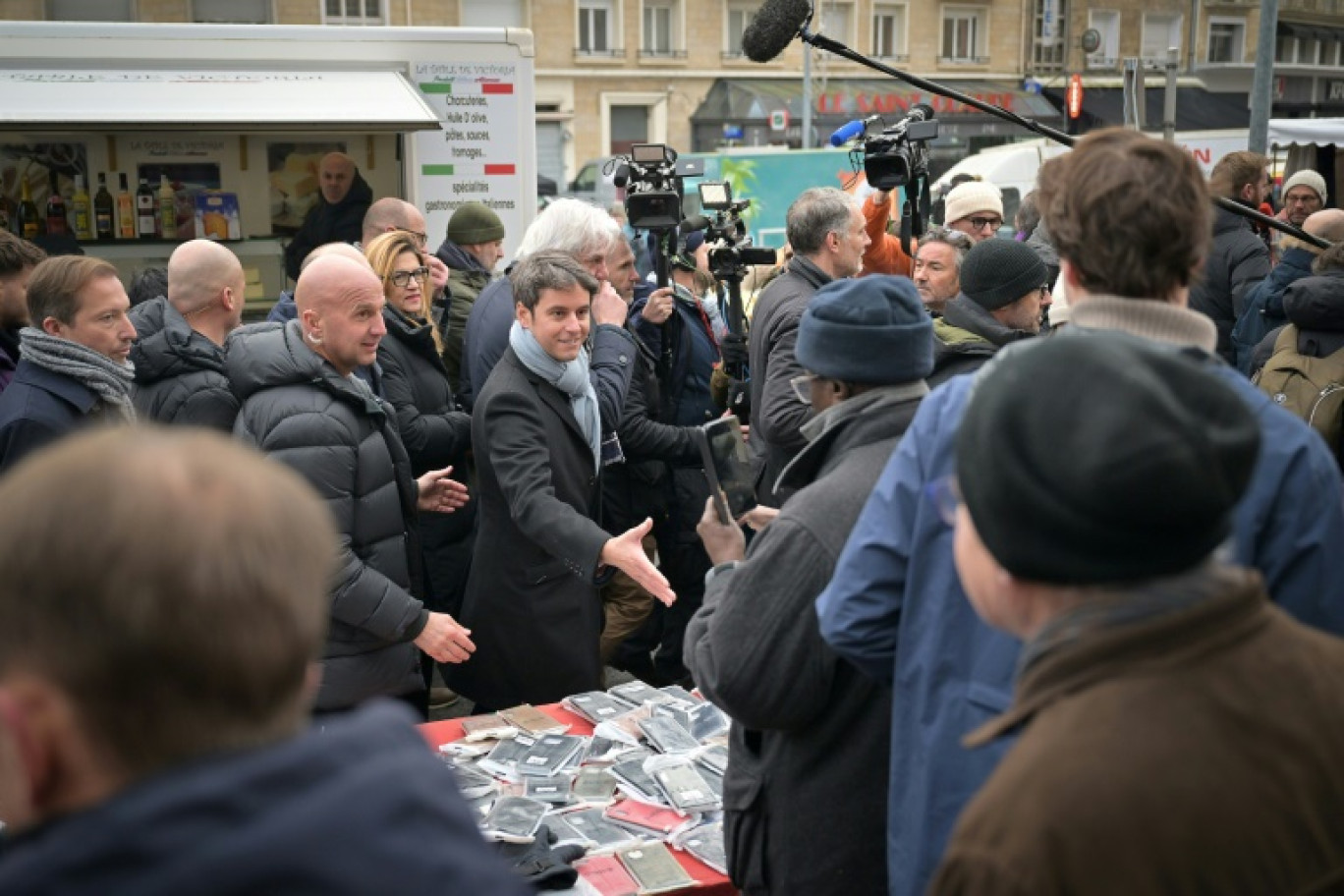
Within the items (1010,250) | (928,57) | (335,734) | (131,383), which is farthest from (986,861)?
(928,57)

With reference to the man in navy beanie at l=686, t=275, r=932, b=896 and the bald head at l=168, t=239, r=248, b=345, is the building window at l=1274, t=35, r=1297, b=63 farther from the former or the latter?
the man in navy beanie at l=686, t=275, r=932, b=896

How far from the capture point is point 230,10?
27.7 meters

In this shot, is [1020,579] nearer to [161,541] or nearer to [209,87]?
[161,541]

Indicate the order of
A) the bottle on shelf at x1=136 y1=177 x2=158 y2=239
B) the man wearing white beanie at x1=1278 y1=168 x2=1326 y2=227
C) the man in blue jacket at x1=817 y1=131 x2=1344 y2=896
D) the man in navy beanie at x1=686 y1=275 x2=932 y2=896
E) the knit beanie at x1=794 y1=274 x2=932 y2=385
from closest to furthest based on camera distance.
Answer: the man in blue jacket at x1=817 y1=131 x2=1344 y2=896 < the man in navy beanie at x1=686 y1=275 x2=932 y2=896 < the knit beanie at x1=794 y1=274 x2=932 y2=385 < the bottle on shelf at x1=136 y1=177 x2=158 y2=239 < the man wearing white beanie at x1=1278 y1=168 x2=1326 y2=227

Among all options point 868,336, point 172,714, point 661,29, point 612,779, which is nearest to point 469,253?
point 612,779

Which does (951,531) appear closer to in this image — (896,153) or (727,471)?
(727,471)

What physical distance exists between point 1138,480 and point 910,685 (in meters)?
0.87

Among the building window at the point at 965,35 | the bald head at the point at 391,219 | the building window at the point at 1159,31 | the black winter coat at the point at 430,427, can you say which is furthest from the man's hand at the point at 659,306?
the building window at the point at 1159,31

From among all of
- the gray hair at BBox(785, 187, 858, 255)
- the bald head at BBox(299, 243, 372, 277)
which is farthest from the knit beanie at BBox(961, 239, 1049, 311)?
the bald head at BBox(299, 243, 372, 277)

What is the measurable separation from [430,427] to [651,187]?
4.61 ft

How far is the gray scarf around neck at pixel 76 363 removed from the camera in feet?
12.5

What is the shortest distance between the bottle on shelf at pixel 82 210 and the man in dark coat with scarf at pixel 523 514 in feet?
15.5

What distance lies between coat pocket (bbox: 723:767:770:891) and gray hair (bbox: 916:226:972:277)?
3.49 m

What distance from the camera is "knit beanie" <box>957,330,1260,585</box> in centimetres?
130
